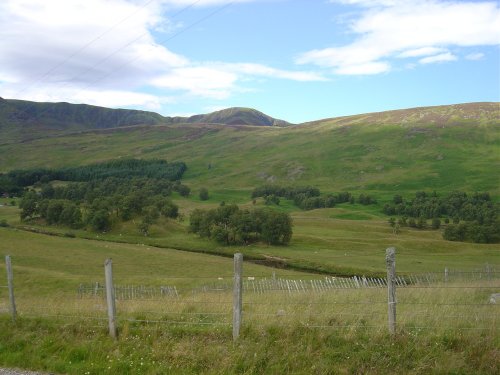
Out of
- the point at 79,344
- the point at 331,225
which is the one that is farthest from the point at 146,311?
the point at 331,225

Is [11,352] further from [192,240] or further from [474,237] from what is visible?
[474,237]

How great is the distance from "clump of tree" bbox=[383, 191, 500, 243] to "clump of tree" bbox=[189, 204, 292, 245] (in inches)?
1546

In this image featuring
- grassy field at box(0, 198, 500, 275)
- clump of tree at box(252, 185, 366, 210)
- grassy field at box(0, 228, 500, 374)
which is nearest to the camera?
grassy field at box(0, 228, 500, 374)

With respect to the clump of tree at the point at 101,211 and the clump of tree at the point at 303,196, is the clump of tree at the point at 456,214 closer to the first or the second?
the clump of tree at the point at 303,196

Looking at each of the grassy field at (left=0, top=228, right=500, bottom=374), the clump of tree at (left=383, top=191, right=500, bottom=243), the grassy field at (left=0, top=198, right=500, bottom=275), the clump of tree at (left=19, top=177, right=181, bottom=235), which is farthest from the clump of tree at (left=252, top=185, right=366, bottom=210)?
the grassy field at (left=0, top=228, right=500, bottom=374)

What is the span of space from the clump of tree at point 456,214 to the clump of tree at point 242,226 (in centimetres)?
3926

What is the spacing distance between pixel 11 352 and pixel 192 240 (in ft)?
271

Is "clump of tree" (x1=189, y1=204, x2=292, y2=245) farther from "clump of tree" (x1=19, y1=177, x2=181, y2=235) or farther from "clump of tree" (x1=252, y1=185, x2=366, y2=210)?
"clump of tree" (x1=252, y1=185, x2=366, y2=210)

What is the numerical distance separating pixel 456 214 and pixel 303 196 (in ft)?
196

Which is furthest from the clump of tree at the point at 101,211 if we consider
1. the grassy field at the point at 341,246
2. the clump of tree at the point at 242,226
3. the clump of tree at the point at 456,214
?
the clump of tree at the point at 456,214

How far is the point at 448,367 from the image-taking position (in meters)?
9.23

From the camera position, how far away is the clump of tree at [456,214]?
96688 mm

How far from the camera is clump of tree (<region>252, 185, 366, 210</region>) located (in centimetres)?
16725

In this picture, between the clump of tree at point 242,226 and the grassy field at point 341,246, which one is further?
the clump of tree at point 242,226
